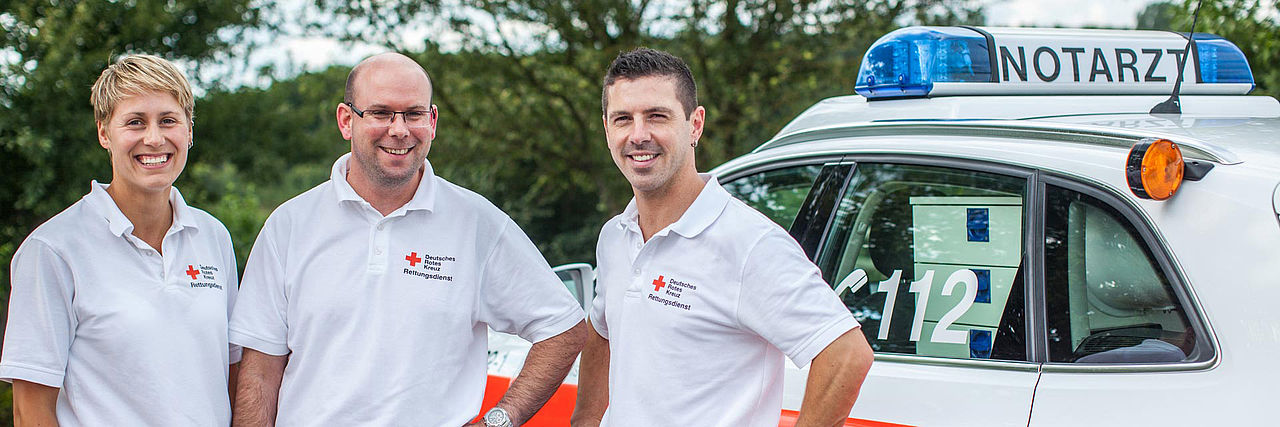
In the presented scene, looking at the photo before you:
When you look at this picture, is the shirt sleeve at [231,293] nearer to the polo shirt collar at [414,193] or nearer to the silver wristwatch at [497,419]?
the polo shirt collar at [414,193]

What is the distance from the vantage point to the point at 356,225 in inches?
96.0

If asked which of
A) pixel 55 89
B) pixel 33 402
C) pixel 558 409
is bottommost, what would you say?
pixel 558 409

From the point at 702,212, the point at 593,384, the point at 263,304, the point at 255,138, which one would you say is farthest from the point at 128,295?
the point at 255,138

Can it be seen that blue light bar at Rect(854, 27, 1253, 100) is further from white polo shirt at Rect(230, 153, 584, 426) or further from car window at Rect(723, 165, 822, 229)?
white polo shirt at Rect(230, 153, 584, 426)

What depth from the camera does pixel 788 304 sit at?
2039 millimetres

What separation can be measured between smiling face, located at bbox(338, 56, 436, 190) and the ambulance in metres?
0.92

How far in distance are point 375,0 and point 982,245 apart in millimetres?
8168

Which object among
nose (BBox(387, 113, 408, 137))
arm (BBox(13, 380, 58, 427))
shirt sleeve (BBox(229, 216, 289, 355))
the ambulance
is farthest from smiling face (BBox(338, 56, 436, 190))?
the ambulance

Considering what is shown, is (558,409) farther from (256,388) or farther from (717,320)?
(717,320)

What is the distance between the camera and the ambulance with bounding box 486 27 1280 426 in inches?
76.4

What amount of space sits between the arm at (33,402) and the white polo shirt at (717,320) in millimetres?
1157

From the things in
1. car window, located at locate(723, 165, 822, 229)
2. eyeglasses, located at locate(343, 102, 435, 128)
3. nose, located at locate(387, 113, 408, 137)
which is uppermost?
eyeglasses, located at locate(343, 102, 435, 128)

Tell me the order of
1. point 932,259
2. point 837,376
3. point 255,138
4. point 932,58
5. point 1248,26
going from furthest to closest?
1. point 255,138
2. point 1248,26
3. point 932,58
4. point 932,259
5. point 837,376

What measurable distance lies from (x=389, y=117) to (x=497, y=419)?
0.73 meters
